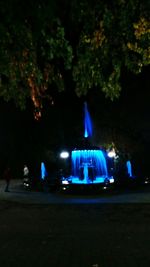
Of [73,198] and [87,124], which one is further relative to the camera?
[87,124]

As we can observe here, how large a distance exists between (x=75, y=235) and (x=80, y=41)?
21.3 ft

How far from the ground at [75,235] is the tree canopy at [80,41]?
3.24 metres

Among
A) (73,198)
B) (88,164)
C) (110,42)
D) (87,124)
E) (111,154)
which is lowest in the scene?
(110,42)

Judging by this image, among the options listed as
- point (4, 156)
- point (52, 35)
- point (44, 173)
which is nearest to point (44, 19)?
point (52, 35)

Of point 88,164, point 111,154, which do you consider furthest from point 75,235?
point 111,154

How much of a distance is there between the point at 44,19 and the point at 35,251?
5.30 m

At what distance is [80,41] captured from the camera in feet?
30.0

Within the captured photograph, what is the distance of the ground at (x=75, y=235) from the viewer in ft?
36.0

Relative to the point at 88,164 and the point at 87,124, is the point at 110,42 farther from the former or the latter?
the point at 87,124

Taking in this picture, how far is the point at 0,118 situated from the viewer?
47.5 m

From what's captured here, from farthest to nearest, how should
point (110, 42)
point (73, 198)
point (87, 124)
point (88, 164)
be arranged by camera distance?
point (87, 124) < point (88, 164) < point (73, 198) < point (110, 42)

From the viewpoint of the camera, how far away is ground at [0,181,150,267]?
10966 mm

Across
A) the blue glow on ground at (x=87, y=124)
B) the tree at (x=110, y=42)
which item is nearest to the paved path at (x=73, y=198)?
the blue glow on ground at (x=87, y=124)

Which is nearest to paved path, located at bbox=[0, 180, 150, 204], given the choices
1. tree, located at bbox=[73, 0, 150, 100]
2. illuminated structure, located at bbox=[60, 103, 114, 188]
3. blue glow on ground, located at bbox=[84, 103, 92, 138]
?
illuminated structure, located at bbox=[60, 103, 114, 188]
